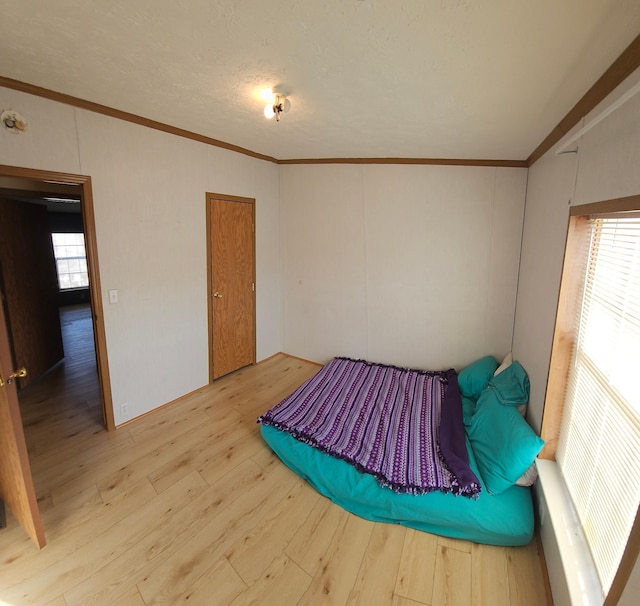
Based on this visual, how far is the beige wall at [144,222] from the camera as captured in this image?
6.93 feet

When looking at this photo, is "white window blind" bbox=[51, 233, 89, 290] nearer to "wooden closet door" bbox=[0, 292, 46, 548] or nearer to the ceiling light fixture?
Answer: "wooden closet door" bbox=[0, 292, 46, 548]

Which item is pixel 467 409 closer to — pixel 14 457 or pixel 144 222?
pixel 14 457

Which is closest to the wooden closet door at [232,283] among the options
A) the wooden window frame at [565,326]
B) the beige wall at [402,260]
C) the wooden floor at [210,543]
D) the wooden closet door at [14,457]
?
the beige wall at [402,260]

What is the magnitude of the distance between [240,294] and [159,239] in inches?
44.1

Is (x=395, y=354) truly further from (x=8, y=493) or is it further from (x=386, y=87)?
(x=8, y=493)

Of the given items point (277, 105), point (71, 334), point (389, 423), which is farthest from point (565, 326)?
point (71, 334)

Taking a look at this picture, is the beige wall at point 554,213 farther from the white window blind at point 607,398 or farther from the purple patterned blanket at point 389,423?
the purple patterned blanket at point 389,423

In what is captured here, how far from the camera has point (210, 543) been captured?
5.61 ft

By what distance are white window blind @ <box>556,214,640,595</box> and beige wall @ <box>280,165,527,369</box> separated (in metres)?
1.42

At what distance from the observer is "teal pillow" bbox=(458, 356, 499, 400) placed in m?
2.78

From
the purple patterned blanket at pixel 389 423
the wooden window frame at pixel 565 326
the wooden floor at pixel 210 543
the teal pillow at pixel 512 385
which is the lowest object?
the wooden floor at pixel 210 543

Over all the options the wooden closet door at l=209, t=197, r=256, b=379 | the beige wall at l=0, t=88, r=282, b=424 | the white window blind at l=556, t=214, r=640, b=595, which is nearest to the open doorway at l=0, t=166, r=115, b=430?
the beige wall at l=0, t=88, r=282, b=424

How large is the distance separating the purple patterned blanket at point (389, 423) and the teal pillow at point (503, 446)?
107 mm

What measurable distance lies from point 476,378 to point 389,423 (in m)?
0.99
